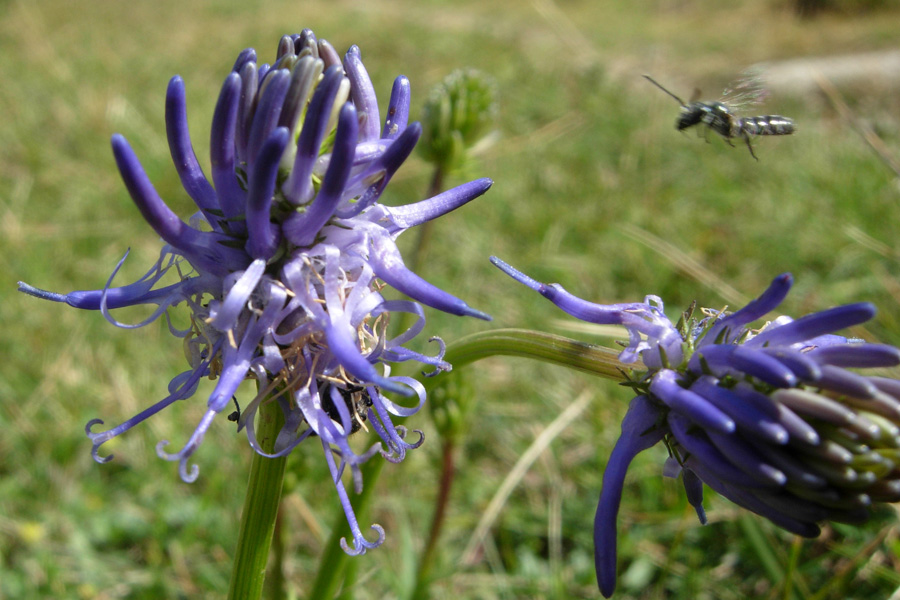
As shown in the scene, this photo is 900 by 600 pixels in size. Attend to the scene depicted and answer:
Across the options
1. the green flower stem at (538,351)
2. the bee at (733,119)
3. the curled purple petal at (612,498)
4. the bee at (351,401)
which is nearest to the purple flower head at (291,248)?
the bee at (351,401)

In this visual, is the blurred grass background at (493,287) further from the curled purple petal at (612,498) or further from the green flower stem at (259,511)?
the curled purple petal at (612,498)

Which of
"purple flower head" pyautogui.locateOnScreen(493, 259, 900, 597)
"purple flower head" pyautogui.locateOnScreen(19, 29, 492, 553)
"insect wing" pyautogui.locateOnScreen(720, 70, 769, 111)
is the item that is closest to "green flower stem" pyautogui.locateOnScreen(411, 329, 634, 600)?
"purple flower head" pyautogui.locateOnScreen(493, 259, 900, 597)

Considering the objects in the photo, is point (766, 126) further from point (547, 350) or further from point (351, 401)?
point (351, 401)

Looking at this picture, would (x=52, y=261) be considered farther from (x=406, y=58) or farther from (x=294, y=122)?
(x=406, y=58)

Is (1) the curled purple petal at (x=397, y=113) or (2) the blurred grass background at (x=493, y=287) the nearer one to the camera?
(1) the curled purple petal at (x=397, y=113)

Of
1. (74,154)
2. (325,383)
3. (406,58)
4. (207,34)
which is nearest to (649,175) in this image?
(406,58)

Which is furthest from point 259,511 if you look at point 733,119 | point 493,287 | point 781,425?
point 493,287

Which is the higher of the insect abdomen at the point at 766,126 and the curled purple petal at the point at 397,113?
the curled purple petal at the point at 397,113

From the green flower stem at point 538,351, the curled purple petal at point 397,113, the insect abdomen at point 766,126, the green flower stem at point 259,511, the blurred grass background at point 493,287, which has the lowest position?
the blurred grass background at point 493,287
